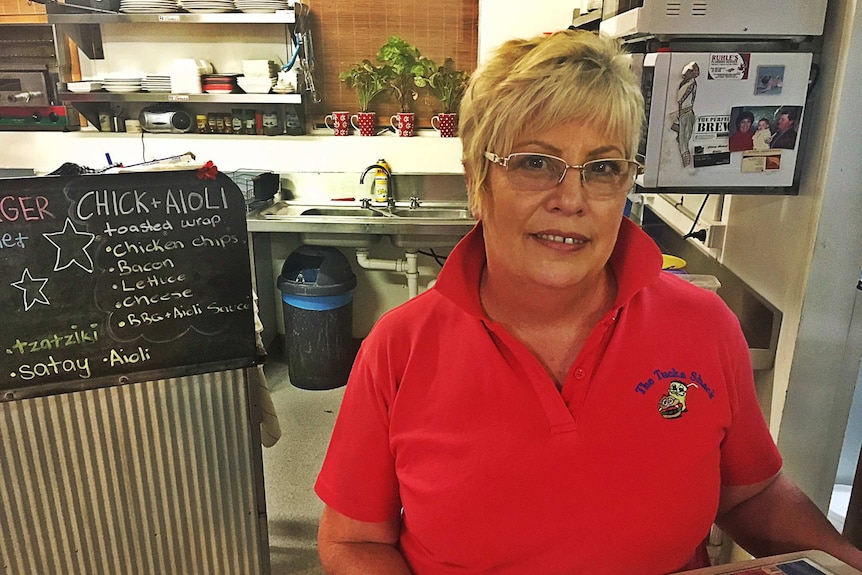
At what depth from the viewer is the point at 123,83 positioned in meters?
3.42

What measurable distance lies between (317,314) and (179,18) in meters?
1.64

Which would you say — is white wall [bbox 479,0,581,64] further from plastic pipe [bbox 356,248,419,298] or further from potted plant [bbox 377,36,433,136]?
plastic pipe [bbox 356,248,419,298]

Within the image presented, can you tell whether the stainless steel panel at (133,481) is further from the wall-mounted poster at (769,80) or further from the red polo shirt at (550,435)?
the wall-mounted poster at (769,80)

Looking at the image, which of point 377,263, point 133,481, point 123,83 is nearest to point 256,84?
point 123,83

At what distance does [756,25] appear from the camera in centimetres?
133

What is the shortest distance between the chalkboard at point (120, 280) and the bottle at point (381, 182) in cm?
210

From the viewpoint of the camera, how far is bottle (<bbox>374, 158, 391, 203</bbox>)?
11.6ft

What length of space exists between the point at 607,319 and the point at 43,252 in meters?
1.16

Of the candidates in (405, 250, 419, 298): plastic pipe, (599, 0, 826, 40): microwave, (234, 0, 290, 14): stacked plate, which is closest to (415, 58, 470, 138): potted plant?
(405, 250, 419, 298): plastic pipe

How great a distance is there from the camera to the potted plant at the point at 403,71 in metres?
3.38

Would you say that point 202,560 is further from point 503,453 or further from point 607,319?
point 607,319

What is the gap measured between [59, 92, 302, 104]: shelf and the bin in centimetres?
79

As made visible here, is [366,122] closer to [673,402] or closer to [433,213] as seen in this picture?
[433,213]

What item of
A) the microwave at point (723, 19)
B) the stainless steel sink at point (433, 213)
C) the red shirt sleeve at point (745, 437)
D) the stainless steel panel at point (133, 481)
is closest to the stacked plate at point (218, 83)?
the stainless steel sink at point (433, 213)
